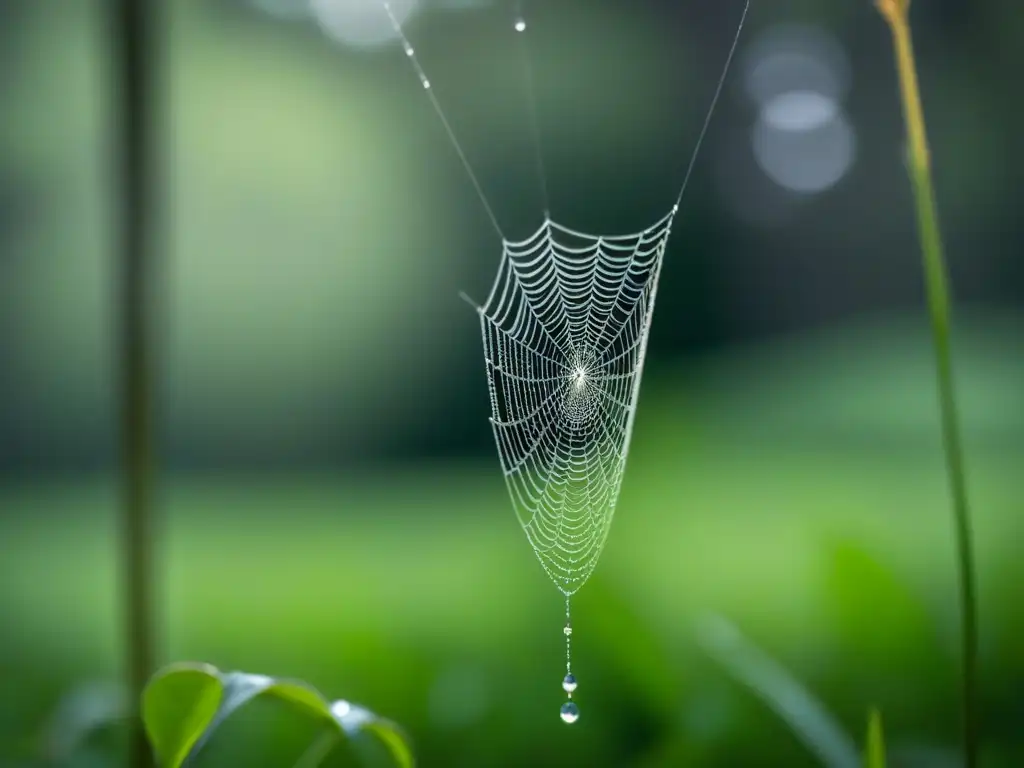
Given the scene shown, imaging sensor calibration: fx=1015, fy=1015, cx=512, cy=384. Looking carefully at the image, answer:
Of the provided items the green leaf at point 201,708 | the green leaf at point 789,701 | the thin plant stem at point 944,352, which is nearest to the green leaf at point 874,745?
the thin plant stem at point 944,352

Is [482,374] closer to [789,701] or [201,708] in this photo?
[789,701]

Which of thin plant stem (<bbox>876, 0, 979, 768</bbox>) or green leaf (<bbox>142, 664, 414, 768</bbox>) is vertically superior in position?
thin plant stem (<bbox>876, 0, 979, 768</bbox>)

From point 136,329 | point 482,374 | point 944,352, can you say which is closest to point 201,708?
point 136,329

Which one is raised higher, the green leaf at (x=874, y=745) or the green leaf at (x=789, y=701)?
the green leaf at (x=874, y=745)

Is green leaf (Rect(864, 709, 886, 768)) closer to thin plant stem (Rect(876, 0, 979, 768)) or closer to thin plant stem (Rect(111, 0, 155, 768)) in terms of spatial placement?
thin plant stem (Rect(876, 0, 979, 768))

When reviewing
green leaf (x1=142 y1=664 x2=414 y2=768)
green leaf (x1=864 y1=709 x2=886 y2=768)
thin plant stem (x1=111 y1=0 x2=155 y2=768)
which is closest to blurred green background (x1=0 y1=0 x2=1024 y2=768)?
thin plant stem (x1=111 y1=0 x2=155 y2=768)

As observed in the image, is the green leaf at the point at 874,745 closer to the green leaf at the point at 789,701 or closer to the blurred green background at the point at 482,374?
the green leaf at the point at 789,701
